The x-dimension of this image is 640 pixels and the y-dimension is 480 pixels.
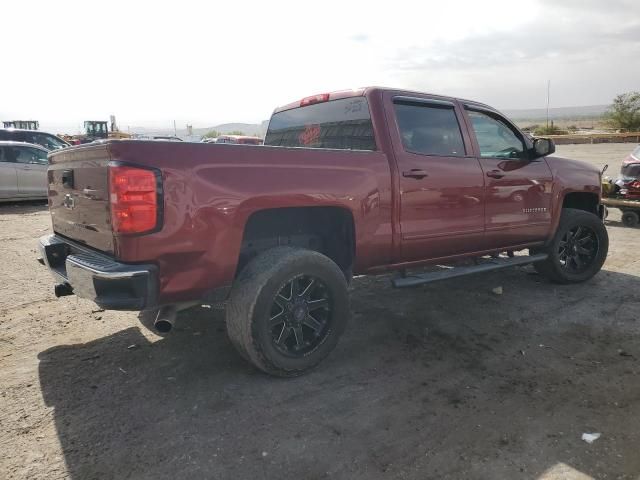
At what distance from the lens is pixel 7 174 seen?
36.7 feet

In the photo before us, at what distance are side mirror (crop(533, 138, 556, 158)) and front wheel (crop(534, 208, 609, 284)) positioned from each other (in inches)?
36.4

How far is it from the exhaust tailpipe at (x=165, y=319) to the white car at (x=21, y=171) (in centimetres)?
1037

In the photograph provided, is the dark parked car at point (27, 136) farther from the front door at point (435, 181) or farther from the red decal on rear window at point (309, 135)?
the front door at point (435, 181)

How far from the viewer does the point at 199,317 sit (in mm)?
4473

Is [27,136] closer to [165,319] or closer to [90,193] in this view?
[90,193]

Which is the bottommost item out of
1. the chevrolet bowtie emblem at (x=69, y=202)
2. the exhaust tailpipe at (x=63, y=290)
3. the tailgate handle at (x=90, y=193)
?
the exhaust tailpipe at (x=63, y=290)

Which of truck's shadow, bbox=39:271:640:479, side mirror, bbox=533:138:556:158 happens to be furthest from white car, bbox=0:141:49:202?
side mirror, bbox=533:138:556:158

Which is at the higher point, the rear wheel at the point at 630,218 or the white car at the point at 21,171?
the white car at the point at 21,171

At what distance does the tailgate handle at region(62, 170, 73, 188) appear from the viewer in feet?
10.8

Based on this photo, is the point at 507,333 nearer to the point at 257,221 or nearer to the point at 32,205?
the point at 257,221

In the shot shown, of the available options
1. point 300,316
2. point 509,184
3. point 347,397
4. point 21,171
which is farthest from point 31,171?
point 347,397

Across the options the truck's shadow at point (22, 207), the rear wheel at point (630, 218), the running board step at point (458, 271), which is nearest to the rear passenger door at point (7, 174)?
the truck's shadow at point (22, 207)

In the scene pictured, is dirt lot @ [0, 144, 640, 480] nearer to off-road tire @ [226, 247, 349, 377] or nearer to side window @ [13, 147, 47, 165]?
off-road tire @ [226, 247, 349, 377]

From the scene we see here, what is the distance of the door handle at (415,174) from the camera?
3.77m
